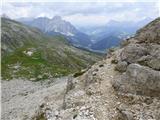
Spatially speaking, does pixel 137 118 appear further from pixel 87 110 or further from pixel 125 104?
pixel 87 110

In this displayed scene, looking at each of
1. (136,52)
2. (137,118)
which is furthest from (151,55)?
(137,118)

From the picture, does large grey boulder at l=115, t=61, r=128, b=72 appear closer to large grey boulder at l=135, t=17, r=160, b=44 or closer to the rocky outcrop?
the rocky outcrop

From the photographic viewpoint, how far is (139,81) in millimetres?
43562

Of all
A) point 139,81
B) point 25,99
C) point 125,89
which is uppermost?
point 139,81

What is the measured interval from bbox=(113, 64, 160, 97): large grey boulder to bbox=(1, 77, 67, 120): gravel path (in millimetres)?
10002

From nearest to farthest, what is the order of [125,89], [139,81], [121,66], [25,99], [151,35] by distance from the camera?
[139,81]
[125,89]
[121,66]
[151,35]
[25,99]

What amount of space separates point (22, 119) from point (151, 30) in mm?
25657

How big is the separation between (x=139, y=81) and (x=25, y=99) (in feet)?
117

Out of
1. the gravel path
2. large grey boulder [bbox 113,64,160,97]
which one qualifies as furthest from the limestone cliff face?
the gravel path

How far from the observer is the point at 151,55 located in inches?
1842

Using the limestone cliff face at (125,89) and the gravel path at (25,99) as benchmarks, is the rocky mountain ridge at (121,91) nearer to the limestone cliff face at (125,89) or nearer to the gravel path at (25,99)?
the limestone cliff face at (125,89)

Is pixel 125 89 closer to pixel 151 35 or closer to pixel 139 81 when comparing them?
pixel 139 81

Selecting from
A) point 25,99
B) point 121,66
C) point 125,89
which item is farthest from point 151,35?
point 25,99

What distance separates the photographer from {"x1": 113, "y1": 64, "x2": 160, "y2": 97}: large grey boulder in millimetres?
42250
